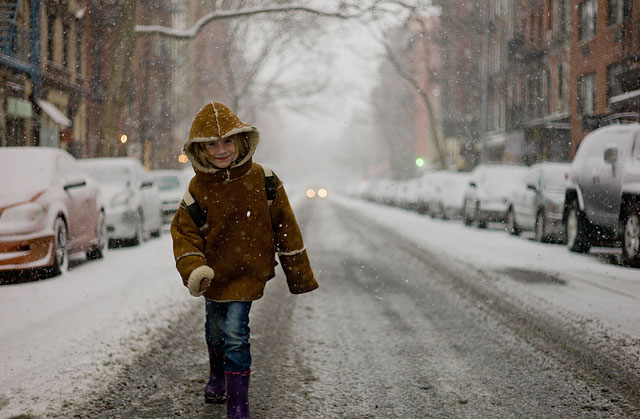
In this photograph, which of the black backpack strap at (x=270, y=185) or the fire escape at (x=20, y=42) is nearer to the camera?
the black backpack strap at (x=270, y=185)

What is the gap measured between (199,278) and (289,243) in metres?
0.57

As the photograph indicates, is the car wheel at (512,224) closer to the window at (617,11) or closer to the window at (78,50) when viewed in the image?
the window at (617,11)

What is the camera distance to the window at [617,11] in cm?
2575

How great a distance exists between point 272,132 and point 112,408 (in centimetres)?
9637

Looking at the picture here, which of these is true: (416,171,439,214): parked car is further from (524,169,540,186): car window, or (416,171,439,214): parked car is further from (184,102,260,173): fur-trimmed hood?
(184,102,260,173): fur-trimmed hood

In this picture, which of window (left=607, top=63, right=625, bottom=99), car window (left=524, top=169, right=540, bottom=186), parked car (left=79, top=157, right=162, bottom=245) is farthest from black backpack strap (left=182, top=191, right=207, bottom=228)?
window (left=607, top=63, right=625, bottom=99)

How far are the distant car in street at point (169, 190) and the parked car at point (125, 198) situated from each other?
4401 mm

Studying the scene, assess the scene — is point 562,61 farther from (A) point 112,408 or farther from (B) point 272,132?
(B) point 272,132

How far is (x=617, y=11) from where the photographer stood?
2658cm

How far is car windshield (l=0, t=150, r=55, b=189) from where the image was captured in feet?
32.9

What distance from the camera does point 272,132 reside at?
3937 inches

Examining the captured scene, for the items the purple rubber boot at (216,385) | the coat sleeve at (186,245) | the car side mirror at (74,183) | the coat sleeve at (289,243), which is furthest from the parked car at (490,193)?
the coat sleeve at (186,245)

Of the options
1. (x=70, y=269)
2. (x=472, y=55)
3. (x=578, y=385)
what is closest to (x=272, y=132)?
(x=472, y=55)

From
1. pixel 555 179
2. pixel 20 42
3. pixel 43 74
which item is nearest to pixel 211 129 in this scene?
pixel 555 179
